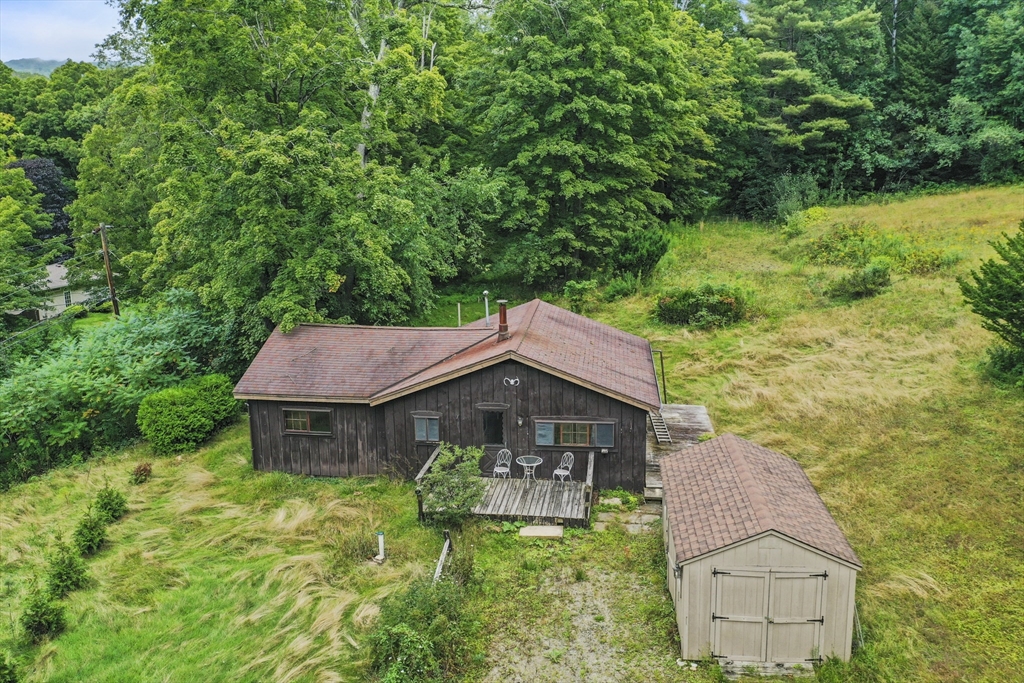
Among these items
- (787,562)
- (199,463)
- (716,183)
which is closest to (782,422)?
(787,562)

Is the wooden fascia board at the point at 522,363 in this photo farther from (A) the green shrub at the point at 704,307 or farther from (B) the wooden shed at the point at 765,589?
(A) the green shrub at the point at 704,307

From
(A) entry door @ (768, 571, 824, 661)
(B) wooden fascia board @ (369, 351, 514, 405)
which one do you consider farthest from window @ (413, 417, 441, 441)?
(A) entry door @ (768, 571, 824, 661)

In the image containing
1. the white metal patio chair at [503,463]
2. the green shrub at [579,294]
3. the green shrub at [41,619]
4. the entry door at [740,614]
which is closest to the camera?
the entry door at [740,614]

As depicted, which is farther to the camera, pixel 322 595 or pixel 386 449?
pixel 386 449

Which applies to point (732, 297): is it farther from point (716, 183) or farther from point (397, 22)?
point (716, 183)

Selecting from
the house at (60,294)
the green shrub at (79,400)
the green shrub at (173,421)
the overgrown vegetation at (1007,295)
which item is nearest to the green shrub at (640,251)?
the overgrown vegetation at (1007,295)

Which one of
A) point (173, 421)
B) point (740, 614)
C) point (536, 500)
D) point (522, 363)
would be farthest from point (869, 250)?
point (173, 421)
